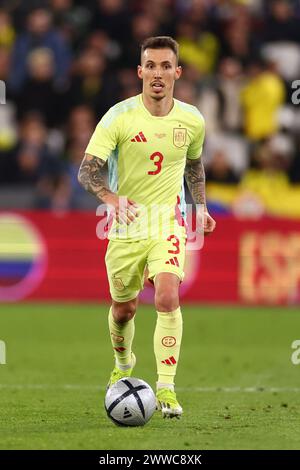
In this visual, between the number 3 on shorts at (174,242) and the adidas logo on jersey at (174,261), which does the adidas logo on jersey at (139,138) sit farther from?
the adidas logo on jersey at (174,261)

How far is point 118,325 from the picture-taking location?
317 inches

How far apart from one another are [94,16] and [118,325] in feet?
36.5

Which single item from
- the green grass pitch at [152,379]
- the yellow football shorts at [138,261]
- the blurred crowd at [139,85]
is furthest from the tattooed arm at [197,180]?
the blurred crowd at [139,85]

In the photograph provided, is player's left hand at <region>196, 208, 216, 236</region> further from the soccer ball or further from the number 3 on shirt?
the soccer ball

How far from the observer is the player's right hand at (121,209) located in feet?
24.0

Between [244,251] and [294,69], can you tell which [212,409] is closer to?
[244,251]

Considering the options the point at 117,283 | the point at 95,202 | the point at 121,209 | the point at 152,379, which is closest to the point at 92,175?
the point at 121,209

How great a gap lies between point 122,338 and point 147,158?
125 centimetres

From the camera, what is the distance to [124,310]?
7.95 metres

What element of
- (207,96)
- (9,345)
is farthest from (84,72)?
(9,345)

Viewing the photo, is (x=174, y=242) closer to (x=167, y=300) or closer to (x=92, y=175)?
(x=167, y=300)

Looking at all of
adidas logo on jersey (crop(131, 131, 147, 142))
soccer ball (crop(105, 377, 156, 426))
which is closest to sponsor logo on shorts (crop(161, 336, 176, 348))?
soccer ball (crop(105, 377, 156, 426))

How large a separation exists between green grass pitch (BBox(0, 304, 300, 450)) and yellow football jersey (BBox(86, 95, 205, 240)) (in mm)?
1274

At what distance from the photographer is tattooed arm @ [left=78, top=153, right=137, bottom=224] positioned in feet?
24.2
